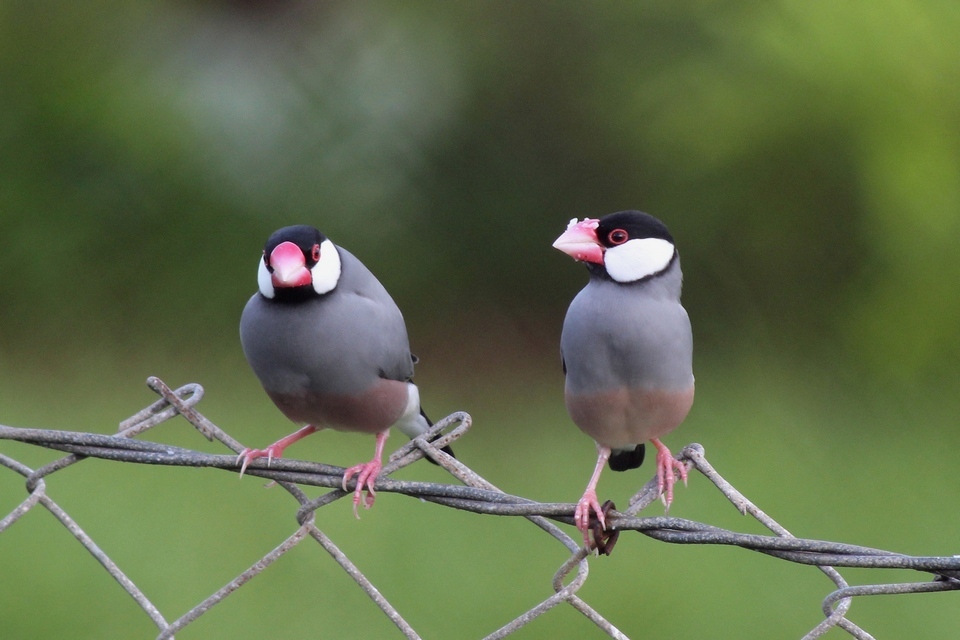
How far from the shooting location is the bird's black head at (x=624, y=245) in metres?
1.19

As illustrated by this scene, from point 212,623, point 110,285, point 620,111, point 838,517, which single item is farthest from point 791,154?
point 110,285

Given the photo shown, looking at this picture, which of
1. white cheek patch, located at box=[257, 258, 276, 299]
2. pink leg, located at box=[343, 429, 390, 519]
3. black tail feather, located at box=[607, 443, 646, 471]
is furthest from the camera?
black tail feather, located at box=[607, 443, 646, 471]

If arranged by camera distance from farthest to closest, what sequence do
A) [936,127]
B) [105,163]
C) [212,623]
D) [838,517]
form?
[105,163] < [936,127] < [838,517] < [212,623]

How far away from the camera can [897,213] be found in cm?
279

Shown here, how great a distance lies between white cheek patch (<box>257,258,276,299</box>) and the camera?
1295 mm

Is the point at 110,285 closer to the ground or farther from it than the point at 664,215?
farther from it

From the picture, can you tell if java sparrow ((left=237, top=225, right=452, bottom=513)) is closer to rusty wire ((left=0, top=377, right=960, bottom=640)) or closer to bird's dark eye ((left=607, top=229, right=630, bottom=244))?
rusty wire ((left=0, top=377, right=960, bottom=640))

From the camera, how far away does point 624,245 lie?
3.91ft

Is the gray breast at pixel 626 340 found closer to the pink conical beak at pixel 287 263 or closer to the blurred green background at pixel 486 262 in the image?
the pink conical beak at pixel 287 263

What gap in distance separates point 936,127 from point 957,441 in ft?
2.85

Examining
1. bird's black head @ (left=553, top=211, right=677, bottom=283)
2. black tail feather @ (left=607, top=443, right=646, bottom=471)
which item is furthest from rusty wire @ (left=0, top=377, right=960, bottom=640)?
black tail feather @ (left=607, top=443, right=646, bottom=471)

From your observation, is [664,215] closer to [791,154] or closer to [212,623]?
[791,154]

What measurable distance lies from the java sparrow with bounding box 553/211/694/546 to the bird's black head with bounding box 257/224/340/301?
1.03ft

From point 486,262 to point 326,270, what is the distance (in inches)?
81.7
